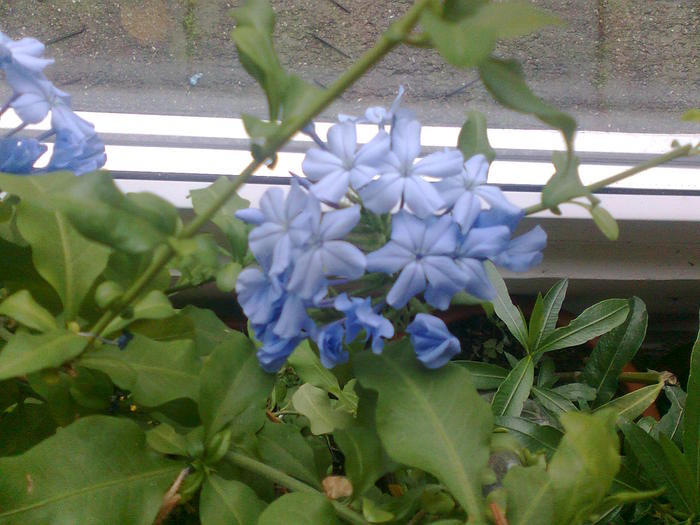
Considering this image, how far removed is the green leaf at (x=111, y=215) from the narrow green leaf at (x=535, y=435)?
0.43 m

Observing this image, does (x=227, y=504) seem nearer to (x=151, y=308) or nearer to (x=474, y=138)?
(x=151, y=308)

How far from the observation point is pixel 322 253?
37 cm

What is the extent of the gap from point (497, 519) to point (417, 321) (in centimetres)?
14

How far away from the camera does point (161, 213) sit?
35cm

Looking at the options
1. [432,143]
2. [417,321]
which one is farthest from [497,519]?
[432,143]

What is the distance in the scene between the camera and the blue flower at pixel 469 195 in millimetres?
392

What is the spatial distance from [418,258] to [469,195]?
0.06m

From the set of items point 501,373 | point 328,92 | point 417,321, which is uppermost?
point 328,92

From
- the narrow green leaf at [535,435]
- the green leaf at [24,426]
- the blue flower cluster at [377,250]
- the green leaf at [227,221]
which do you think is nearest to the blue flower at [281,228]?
the blue flower cluster at [377,250]

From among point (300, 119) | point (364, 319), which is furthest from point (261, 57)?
point (364, 319)

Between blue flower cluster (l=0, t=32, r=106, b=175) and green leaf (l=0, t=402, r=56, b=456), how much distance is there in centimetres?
18

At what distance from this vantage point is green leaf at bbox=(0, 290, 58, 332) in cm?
40

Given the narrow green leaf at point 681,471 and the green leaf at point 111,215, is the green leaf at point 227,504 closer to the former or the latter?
the green leaf at point 111,215

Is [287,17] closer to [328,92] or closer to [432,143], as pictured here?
[432,143]
